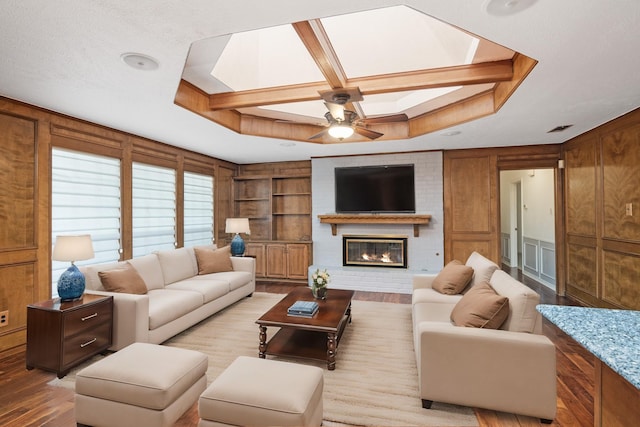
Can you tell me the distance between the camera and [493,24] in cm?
183

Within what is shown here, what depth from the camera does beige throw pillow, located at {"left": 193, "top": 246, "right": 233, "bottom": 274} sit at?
4586 millimetres

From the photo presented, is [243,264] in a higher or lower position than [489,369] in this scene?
higher

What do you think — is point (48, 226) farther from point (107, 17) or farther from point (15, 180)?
point (107, 17)

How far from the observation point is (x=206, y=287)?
3.90 meters

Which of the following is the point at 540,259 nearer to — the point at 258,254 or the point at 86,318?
the point at 258,254

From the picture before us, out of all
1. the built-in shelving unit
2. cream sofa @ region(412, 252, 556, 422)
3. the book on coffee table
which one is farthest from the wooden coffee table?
the built-in shelving unit

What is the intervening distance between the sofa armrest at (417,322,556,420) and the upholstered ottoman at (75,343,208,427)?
1561mm

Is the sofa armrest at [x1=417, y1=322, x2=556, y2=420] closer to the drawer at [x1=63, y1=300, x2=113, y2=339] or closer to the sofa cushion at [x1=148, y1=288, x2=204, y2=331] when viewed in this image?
the sofa cushion at [x1=148, y1=288, x2=204, y2=331]

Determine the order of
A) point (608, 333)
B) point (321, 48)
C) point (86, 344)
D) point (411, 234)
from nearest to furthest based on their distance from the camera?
point (608, 333) → point (321, 48) → point (86, 344) → point (411, 234)

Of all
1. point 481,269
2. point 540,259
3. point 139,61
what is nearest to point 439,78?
point 481,269

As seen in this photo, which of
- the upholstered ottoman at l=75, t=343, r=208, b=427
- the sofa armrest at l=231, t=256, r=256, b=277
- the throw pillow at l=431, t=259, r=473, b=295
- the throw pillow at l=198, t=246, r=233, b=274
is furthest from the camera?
the sofa armrest at l=231, t=256, r=256, b=277

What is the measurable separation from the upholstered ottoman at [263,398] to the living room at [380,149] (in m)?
2.02

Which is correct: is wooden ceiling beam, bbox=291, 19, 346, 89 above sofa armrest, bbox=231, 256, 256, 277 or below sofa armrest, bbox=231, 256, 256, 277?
above

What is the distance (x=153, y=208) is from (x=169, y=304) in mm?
2055
